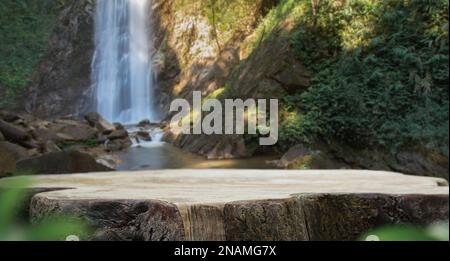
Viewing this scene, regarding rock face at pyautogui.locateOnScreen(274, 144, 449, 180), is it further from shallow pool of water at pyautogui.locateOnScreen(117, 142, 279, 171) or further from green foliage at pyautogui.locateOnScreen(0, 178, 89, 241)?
green foliage at pyautogui.locateOnScreen(0, 178, 89, 241)

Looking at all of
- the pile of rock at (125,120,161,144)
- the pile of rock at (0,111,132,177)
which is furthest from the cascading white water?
the pile of rock at (0,111,132,177)

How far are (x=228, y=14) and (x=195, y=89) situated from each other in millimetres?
558

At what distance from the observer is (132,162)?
242cm

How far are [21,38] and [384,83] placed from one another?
2.20m

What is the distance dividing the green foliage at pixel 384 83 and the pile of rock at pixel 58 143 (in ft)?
3.67

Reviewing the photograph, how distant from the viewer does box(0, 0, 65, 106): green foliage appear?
2064 mm

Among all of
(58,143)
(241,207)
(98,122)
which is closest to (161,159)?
(98,122)

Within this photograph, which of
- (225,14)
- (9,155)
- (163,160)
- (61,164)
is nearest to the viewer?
(9,155)

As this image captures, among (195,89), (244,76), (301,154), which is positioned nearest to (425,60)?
(301,154)

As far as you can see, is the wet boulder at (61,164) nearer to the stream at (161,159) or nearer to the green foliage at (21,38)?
the stream at (161,159)

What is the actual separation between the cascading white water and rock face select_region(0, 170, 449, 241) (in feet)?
3.78

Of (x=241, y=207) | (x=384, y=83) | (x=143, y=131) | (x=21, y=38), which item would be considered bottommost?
(x=241, y=207)

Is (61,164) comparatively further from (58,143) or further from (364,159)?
(364,159)

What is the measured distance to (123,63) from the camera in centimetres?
287
